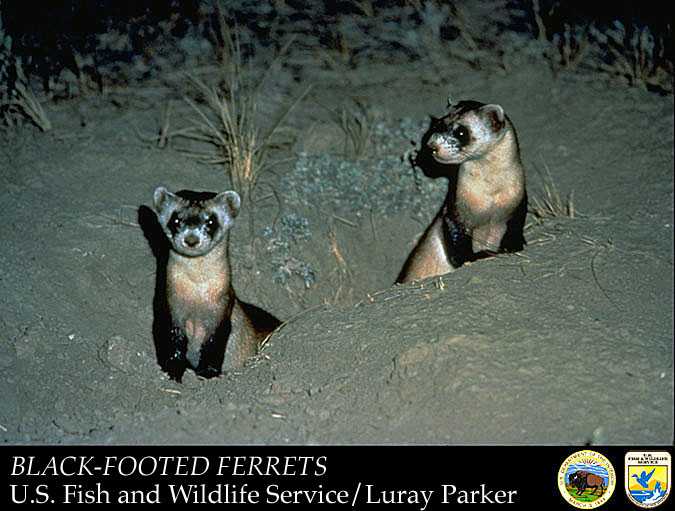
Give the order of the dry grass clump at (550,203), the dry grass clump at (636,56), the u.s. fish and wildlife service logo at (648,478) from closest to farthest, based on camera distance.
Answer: the u.s. fish and wildlife service logo at (648,478) → the dry grass clump at (550,203) → the dry grass clump at (636,56)

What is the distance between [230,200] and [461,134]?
142cm

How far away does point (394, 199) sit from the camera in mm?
5535

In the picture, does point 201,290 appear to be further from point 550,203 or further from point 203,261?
point 550,203

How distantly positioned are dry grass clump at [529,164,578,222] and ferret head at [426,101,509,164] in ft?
2.04

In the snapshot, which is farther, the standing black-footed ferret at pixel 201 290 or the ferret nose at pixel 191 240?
the standing black-footed ferret at pixel 201 290

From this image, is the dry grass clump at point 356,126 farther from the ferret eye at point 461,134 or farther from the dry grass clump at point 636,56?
the dry grass clump at point 636,56

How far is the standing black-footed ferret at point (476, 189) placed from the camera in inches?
183

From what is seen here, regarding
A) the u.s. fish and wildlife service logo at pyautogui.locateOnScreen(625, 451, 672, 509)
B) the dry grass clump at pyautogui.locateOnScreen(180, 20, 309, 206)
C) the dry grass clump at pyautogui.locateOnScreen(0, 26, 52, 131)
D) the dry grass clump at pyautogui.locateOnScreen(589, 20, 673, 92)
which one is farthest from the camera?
the dry grass clump at pyautogui.locateOnScreen(589, 20, 673, 92)

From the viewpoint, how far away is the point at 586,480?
104 inches

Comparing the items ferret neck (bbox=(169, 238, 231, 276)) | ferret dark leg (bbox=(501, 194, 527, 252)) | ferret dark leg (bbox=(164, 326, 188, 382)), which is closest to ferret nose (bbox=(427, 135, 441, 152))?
ferret dark leg (bbox=(501, 194, 527, 252))

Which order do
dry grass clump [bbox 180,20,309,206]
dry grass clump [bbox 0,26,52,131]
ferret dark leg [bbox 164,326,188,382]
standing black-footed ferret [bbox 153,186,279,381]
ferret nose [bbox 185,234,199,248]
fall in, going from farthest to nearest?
dry grass clump [bbox 0,26,52,131] → dry grass clump [bbox 180,20,309,206] → ferret dark leg [bbox 164,326,188,382] → standing black-footed ferret [bbox 153,186,279,381] → ferret nose [bbox 185,234,199,248]

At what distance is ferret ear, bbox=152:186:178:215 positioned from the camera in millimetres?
4277

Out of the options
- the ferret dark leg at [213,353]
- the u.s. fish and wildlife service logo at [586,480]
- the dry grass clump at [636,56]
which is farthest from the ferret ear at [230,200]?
the dry grass clump at [636,56]

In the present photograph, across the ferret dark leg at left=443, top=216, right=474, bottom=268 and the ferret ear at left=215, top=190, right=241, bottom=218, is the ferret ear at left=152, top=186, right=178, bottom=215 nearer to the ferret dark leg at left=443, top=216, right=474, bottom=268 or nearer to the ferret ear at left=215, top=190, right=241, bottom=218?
the ferret ear at left=215, top=190, right=241, bottom=218
